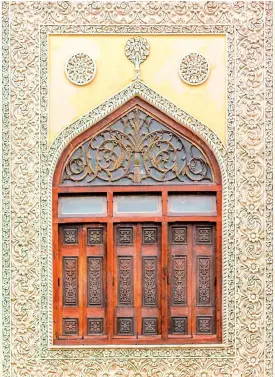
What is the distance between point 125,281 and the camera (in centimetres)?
580

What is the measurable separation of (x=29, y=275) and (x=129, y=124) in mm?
1631

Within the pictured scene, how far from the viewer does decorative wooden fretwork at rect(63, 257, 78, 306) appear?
5.79 metres

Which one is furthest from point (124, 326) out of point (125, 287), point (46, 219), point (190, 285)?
point (46, 219)

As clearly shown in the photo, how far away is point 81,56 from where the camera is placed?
5754 millimetres

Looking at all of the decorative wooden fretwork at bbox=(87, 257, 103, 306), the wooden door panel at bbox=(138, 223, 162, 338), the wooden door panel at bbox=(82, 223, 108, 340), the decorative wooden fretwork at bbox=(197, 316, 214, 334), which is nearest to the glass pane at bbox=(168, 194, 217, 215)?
the wooden door panel at bbox=(138, 223, 162, 338)

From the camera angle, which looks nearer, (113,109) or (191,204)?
(113,109)

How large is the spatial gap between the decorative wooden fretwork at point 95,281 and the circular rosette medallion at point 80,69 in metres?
1.62

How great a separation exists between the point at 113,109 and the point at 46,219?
1157 mm

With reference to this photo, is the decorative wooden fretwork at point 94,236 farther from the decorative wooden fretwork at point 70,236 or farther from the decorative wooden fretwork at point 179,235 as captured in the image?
the decorative wooden fretwork at point 179,235

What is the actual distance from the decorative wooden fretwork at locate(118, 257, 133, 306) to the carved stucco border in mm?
424

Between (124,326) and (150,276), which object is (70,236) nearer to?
(150,276)

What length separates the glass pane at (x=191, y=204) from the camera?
582cm

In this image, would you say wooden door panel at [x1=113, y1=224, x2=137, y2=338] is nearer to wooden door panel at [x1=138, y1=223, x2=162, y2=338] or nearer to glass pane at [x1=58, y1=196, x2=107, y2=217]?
wooden door panel at [x1=138, y1=223, x2=162, y2=338]

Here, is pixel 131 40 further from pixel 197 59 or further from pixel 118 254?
pixel 118 254
